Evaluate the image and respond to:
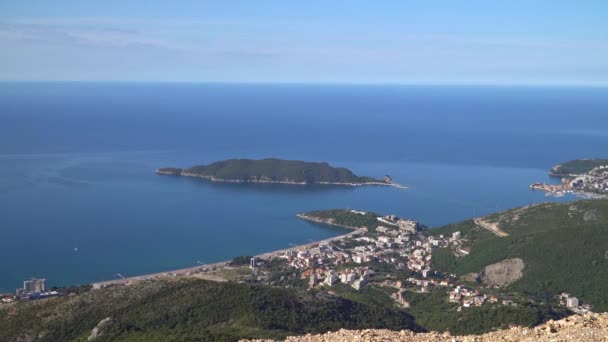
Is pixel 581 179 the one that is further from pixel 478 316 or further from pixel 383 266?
pixel 478 316

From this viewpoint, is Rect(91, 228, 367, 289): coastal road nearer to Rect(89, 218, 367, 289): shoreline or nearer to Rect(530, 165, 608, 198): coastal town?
Rect(89, 218, 367, 289): shoreline

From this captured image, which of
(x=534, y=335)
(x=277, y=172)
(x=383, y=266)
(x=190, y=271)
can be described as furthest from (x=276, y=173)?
(x=534, y=335)

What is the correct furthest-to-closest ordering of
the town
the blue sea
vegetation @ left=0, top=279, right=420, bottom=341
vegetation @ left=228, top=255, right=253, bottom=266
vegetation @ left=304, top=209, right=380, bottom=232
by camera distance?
vegetation @ left=304, top=209, right=380, bottom=232, the blue sea, vegetation @ left=228, top=255, right=253, bottom=266, the town, vegetation @ left=0, top=279, right=420, bottom=341

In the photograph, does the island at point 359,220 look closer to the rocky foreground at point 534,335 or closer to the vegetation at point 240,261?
the vegetation at point 240,261

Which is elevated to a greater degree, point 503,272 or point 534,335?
point 534,335

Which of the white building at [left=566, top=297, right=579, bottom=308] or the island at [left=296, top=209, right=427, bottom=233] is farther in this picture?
the island at [left=296, top=209, right=427, bottom=233]

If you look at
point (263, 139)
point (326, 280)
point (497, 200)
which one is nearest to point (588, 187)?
point (497, 200)

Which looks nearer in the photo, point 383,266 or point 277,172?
point 383,266

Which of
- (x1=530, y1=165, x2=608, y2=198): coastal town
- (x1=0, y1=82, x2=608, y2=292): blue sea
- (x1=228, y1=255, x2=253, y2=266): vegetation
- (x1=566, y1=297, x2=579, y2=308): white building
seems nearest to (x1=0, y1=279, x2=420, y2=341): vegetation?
(x1=566, y1=297, x2=579, y2=308): white building

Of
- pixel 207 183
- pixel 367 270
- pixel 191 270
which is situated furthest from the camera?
pixel 207 183
